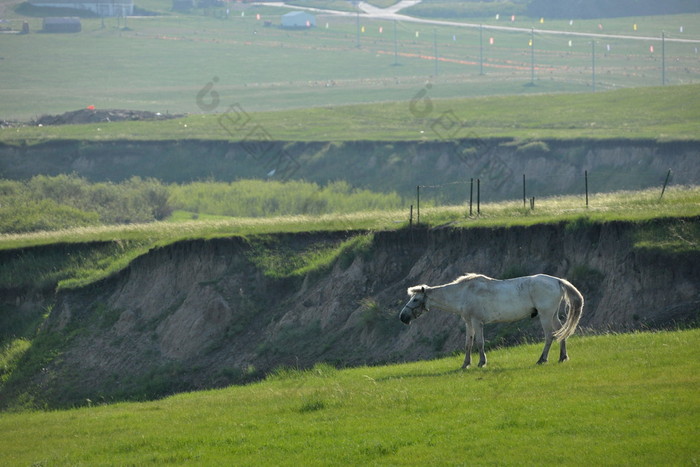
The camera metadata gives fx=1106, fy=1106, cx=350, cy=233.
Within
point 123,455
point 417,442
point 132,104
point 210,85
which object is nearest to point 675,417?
point 417,442

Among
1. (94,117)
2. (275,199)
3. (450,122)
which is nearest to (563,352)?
(275,199)

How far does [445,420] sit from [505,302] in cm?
640

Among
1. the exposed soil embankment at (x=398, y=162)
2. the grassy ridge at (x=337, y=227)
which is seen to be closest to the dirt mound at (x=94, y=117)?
the exposed soil embankment at (x=398, y=162)

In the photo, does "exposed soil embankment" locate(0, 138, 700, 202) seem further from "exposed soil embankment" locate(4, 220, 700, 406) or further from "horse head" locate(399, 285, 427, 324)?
"horse head" locate(399, 285, 427, 324)

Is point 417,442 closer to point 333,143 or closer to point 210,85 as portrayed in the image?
point 333,143

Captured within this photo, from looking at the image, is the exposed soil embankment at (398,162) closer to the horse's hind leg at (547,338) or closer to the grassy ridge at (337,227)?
the grassy ridge at (337,227)

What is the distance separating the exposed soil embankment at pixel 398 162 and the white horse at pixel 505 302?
156 feet

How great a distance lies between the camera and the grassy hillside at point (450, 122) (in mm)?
→ 103312

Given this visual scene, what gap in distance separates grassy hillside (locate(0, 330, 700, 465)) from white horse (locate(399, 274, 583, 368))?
2.68ft

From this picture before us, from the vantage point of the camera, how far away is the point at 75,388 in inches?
1641

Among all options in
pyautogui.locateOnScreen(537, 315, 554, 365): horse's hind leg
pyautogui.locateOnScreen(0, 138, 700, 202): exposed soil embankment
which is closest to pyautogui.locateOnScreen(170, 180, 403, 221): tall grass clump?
pyautogui.locateOnScreen(0, 138, 700, 202): exposed soil embankment

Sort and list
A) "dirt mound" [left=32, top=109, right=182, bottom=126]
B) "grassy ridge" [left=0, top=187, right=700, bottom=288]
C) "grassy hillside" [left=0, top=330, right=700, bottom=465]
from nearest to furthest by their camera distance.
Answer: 1. "grassy hillside" [left=0, top=330, right=700, bottom=465]
2. "grassy ridge" [left=0, top=187, right=700, bottom=288]
3. "dirt mound" [left=32, top=109, right=182, bottom=126]

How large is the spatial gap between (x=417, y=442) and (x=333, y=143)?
9150cm

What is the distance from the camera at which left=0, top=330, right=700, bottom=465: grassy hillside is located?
63.1ft
